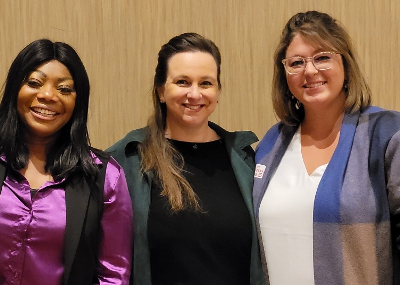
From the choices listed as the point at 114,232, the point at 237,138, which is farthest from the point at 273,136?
the point at 114,232

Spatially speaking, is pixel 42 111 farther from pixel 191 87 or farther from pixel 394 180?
pixel 394 180

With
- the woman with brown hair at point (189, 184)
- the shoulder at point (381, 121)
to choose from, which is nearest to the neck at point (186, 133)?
the woman with brown hair at point (189, 184)

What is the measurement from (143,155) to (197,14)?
0.94 metres

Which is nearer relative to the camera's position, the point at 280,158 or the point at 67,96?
the point at 67,96

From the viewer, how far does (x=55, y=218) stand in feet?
5.24

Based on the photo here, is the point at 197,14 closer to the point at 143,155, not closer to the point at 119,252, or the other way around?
the point at 143,155

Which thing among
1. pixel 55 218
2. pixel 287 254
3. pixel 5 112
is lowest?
pixel 287 254

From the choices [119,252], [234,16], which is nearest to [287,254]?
[119,252]

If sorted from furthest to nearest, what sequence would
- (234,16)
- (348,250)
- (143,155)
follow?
(234,16) → (143,155) → (348,250)

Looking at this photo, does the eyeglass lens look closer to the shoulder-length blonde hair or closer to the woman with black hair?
the shoulder-length blonde hair

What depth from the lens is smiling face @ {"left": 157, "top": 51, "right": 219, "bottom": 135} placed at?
1971 millimetres

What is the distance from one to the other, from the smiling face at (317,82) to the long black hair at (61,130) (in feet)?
2.42

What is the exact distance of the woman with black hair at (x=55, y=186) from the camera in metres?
1.57

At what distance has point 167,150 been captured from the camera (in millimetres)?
1987
